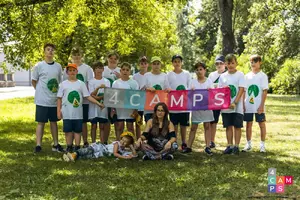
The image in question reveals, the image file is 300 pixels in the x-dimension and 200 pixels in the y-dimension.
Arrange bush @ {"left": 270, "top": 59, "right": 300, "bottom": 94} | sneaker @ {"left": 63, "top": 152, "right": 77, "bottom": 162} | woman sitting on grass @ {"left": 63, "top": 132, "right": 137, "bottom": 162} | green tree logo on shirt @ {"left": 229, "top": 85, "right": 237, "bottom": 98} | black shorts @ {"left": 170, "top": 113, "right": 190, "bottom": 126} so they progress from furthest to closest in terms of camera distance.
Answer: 1. bush @ {"left": 270, "top": 59, "right": 300, "bottom": 94}
2. black shorts @ {"left": 170, "top": 113, "right": 190, "bottom": 126}
3. green tree logo on shirt @ {"left": 229, "top": 85, "right": 237, "bottom": 98}
4. woman sitting on grass @ {"left": 63, "top": 132, "right": 137, "bottom": 162}
5. sneaker @ {"left": 63, "top": 152, "right": 77, "bottom": 162}

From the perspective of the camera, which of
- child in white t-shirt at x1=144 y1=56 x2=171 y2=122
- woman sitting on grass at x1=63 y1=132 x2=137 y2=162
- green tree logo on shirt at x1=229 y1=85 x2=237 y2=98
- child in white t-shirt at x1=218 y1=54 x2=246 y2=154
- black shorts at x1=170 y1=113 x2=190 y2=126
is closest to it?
woman sitting on grass at x1=63 y1=132 x2=137 y2=162

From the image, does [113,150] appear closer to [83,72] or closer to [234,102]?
[83,72]

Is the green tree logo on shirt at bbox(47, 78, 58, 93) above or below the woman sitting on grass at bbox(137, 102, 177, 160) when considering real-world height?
above

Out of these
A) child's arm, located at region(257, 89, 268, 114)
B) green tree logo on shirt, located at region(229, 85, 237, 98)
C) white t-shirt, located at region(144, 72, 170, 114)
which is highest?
white t-shirt, located at region(144, 72, 170, 114)

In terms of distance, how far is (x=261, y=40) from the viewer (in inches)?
1587

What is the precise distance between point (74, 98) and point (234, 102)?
304 centimetres

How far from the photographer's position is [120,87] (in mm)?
9141

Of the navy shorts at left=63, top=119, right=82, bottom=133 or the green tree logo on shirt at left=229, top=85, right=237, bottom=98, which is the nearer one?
the navy shorts at left=63, top=119, right=82, bottom=133

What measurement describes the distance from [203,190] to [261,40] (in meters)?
36.0

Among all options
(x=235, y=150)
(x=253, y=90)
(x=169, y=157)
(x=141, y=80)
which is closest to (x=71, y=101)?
(x=141, y=80)

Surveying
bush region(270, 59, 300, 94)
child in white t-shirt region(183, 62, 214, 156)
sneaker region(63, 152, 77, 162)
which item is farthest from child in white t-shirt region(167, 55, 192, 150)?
bush region(270, 59, 300, 94)

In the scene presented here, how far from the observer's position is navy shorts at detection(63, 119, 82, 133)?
8.50 m

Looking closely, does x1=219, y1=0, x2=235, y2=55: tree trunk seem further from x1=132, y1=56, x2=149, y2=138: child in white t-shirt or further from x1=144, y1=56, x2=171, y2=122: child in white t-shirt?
x1=144, y1=56, x2=171, y2=122: child in white t-shirt

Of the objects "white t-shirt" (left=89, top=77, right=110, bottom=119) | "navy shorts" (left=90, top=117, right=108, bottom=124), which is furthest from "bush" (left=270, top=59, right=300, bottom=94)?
"white t-shirt" (left=89, top=77, right=110, bottom=119)
